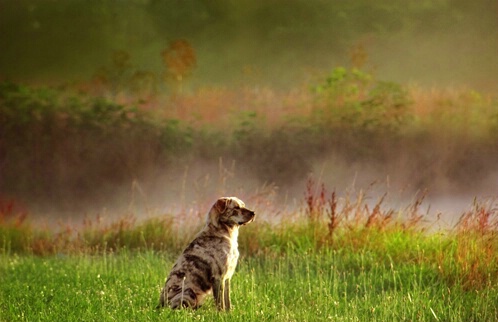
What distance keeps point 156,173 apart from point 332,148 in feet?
13.0

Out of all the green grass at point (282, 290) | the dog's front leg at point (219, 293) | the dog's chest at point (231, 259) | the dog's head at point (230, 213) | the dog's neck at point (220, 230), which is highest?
the dog's head at point (230, 213)

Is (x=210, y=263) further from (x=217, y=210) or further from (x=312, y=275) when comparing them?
(x=312, y=275)

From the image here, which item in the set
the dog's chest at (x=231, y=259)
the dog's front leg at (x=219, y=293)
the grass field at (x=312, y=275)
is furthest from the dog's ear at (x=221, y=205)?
the grass field at (x=312, y=275)

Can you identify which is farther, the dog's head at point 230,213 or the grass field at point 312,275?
the grass field at point 312,275

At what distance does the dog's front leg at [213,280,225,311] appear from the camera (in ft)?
25.7

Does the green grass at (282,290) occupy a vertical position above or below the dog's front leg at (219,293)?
below

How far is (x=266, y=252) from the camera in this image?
39.8 ft

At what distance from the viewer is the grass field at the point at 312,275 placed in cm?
840

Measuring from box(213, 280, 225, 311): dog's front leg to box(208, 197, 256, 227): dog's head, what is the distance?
23.6 inches

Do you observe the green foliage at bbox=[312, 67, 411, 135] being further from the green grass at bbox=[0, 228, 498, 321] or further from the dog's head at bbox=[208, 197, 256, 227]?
the dog's head at bbox=[208, 197, 256, 227]

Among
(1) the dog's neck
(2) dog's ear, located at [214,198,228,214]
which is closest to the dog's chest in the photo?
(1) the dog's neck

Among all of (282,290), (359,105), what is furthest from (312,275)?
(359,105)

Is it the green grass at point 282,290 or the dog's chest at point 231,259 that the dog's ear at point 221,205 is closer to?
the dog's chest at point 231,259

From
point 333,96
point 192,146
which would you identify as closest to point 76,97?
point 192,146
